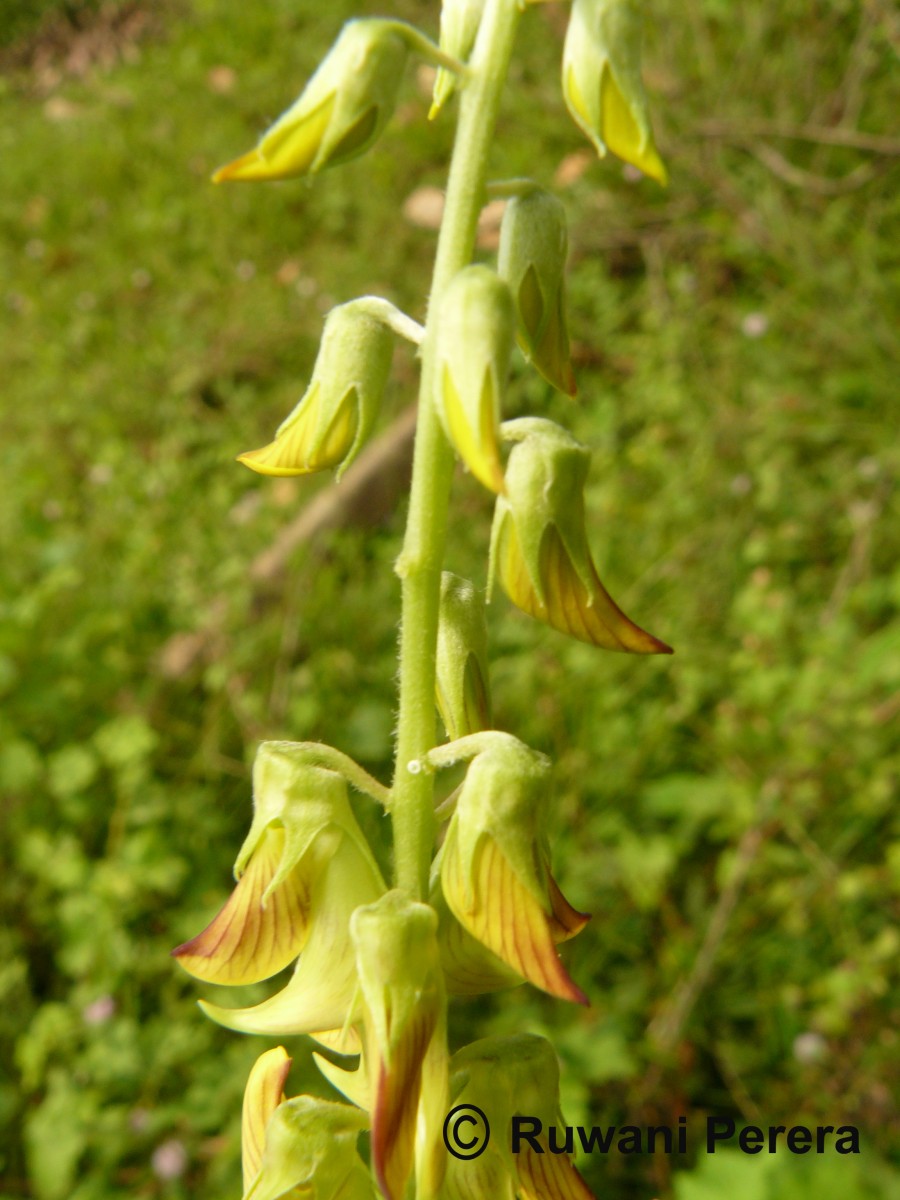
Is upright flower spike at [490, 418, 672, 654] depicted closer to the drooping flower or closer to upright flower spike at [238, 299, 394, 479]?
upright flower spike at [238, 299, 394, 479]

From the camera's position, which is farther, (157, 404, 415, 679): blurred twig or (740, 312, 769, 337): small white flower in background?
(740, 312, 769, 337): small white flower in background

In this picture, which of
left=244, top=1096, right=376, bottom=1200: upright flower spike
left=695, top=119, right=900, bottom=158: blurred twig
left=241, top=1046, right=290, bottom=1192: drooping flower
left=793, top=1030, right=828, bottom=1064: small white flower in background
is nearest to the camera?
left=244, top=1096, right=376, bottom=1200: upright flower spike

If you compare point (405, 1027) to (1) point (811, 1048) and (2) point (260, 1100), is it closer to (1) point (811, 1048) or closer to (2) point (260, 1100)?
(2) point (260, 1100)

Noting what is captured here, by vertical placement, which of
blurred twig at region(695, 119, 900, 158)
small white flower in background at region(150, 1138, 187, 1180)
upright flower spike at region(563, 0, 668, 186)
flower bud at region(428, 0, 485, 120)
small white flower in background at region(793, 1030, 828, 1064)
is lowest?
small white flower in background at region(793, 1030, 828, 1064)

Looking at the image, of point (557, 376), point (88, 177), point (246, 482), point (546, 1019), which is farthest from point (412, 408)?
point (557, 376)

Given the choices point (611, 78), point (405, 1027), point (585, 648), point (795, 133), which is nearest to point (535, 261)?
point (611, 78)

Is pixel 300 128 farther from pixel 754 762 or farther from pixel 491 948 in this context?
pixel 754 762

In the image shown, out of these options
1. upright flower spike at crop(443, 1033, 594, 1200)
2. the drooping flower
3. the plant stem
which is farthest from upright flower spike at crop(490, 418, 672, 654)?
the drooping flower
